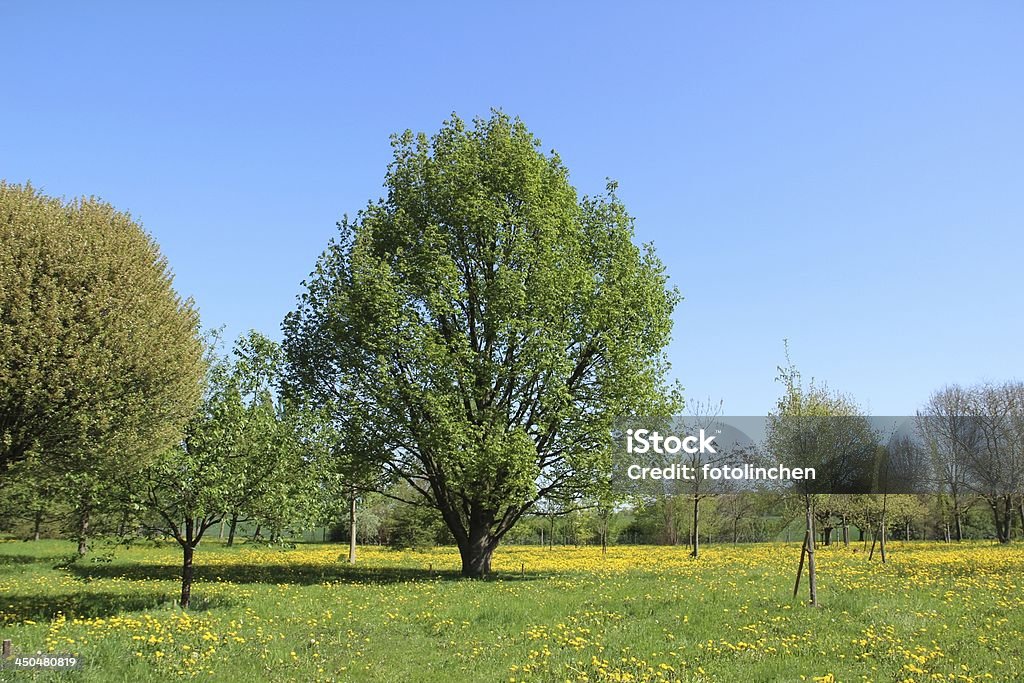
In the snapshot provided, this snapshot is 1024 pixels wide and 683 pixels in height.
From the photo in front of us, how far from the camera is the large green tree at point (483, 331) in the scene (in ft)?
95.1

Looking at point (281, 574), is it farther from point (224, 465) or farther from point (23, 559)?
point (23, 559)

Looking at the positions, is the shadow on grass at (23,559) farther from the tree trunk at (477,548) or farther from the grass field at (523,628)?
the tree trunk at (477,548)

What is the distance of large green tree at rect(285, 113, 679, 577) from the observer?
29000 mm

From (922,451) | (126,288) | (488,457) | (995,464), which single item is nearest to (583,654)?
(488,457)

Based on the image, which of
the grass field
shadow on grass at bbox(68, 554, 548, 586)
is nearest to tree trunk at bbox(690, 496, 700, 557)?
shadow on grass at bbox(68, 554, 548, 586)

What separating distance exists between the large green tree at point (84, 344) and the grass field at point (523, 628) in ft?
11.8

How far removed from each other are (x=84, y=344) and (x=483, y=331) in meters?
14.7

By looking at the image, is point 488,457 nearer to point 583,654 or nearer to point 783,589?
point 783,589

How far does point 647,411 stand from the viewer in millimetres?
31203

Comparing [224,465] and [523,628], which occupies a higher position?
[224,465]

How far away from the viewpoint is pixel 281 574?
104ft

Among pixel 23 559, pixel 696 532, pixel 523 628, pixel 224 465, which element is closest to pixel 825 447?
pixel 523 628

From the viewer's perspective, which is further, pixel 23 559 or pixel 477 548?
pixel 23 559

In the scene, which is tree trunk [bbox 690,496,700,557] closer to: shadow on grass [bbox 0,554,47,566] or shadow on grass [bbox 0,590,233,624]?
shadow on grass [bbox 0,590,233,624]
